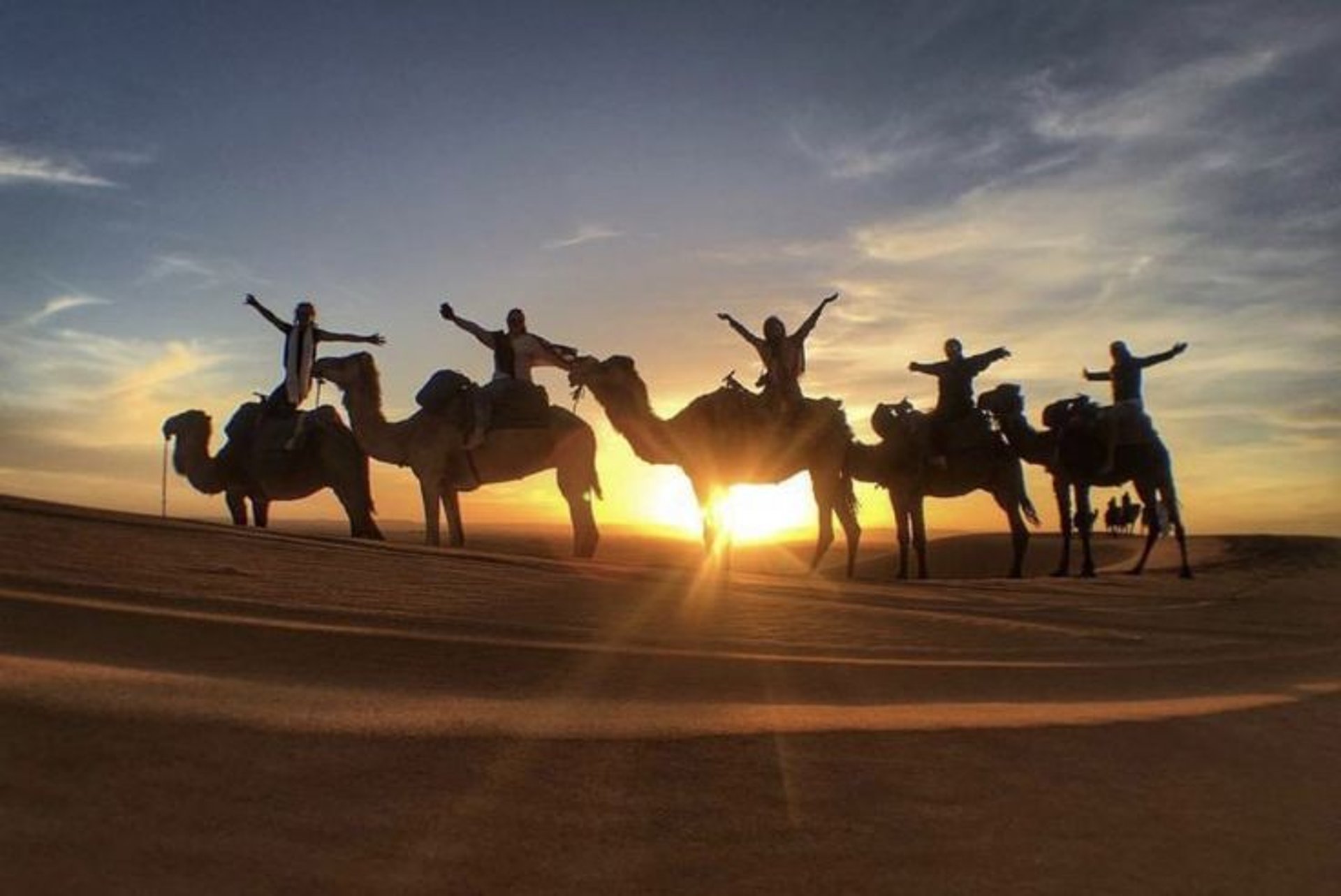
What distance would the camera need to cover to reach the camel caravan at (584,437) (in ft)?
42.5

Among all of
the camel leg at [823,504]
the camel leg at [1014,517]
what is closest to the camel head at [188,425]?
the camel leg at [823,504]

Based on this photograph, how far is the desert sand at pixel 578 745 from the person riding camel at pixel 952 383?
9.36 m

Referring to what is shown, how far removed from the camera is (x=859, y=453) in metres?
17.0

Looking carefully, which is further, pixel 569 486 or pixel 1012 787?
pixel 569 486

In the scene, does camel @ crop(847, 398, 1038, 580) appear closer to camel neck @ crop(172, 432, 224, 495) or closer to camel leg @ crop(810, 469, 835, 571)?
camel leg @ crop(810, 469, 835, 571)

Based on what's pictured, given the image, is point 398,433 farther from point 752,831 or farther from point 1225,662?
point 752,831

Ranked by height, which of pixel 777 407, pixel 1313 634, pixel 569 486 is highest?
pixel 777 407

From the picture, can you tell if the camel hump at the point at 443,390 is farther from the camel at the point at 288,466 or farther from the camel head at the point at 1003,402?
the camel head at the point at 1003,402

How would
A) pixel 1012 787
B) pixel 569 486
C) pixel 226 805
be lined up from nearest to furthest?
1. pixel 226 805
2. pixel 1012 787
3. pixel 569 486

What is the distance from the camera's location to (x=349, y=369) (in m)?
13.7

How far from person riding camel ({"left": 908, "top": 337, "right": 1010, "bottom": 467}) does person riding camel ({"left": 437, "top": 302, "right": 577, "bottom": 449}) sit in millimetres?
5259

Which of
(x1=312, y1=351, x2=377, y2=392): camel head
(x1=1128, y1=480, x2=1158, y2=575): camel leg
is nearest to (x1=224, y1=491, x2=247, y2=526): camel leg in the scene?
(x1=312, y1=351, x2=377, y2=392): camel head

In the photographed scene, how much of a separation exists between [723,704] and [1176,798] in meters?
1.46

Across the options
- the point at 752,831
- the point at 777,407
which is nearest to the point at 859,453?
the point at 777,407
